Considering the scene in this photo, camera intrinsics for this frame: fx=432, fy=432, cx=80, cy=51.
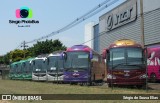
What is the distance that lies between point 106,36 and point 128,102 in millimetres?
69056

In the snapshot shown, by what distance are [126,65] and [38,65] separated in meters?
23.3

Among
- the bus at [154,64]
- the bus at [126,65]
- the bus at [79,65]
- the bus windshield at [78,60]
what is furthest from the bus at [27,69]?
the bus at [126,65]

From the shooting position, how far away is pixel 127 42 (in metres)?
27.9

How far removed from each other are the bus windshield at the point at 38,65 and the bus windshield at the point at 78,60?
11869 millimetres

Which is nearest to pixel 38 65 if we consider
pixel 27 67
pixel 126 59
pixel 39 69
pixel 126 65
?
pixel 39 69

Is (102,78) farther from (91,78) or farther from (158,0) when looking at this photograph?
(158,0)

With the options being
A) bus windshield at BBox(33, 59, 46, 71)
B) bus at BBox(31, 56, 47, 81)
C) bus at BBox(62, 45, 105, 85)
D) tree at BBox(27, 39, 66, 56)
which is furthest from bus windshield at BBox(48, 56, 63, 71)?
tree at BBox(27, 39, 66, 56)

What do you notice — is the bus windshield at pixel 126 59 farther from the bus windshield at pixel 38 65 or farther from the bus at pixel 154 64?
the bus windshield at pixel 38 65

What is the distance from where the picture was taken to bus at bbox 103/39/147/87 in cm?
2627

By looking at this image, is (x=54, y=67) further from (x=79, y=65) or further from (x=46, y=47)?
(x=46, y=47)

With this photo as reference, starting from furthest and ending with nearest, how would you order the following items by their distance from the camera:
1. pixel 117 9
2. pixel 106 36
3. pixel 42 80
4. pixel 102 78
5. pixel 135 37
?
pixel 106 36, pixel 117 9, pixel 135 37, pixel 42 80, pixel 102 78

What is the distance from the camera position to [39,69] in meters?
48.1

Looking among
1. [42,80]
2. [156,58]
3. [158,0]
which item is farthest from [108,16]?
[156,58]

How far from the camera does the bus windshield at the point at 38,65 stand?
4688cm
